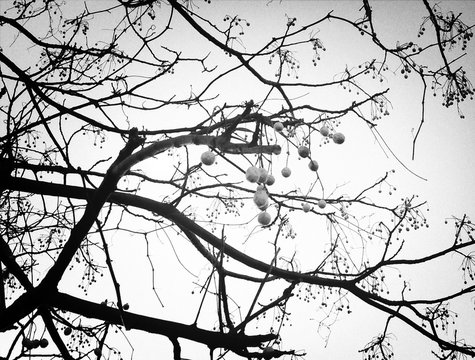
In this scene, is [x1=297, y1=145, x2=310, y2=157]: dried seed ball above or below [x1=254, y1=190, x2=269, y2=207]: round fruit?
above

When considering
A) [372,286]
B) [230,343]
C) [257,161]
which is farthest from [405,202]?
[230,343]

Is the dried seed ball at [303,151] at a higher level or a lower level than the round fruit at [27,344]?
higher

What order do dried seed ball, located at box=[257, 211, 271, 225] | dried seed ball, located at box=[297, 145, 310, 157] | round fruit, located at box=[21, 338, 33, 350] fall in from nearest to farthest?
dried seed ball, located at box=[257, 211, 271, 225]
dried seed ball, located at box=[297, 145, 310, 157]
round fruit, located at box=[21, 338, 33, 350]

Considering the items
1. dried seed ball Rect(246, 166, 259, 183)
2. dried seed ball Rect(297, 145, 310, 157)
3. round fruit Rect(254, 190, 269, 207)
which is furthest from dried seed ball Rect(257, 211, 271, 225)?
dried seed ball Rect(297, 145, 310, 157)

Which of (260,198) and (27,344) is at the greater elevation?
(260,198)

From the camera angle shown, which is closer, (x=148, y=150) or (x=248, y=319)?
(x=248, y=319)

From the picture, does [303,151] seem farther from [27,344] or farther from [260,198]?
[27,344]

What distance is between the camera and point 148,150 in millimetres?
2629

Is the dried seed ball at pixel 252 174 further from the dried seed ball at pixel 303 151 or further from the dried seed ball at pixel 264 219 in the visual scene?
the dried seed ball at pixel 303 151

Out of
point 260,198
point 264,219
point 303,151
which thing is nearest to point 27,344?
point 264,219

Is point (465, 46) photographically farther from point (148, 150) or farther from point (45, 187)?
point (45, 187)

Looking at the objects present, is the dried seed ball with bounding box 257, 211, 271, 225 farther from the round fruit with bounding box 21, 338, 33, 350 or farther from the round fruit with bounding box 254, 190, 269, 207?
the round fruit with bounding box 21, 338, 33, 350

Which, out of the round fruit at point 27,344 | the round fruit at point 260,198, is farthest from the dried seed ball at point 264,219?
the round fruit at point 27,344

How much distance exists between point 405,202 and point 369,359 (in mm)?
1877
